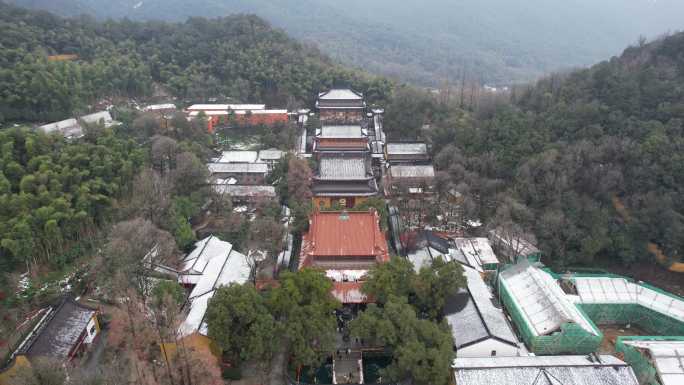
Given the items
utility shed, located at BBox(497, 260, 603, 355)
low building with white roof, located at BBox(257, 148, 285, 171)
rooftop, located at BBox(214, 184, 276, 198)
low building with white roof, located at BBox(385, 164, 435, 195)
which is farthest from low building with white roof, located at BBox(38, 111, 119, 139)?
utility shed, located at BBox(497, 260, 603, 355)

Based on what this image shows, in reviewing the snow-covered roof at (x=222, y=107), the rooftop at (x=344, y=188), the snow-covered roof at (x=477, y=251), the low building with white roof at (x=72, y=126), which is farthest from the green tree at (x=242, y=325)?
the snow-covered roof at (x=222, y=107)

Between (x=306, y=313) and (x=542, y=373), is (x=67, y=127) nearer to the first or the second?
(x=306, y=313)

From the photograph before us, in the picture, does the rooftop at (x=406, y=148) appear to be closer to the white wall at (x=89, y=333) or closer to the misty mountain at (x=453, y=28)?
the white wall at (x=89, y=333)

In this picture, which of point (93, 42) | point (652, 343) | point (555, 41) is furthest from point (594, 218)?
point (555, 41)

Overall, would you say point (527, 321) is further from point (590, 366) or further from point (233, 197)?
point (233, 197)

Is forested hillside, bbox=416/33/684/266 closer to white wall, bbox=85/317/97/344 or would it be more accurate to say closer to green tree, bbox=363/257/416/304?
green tree, bbox=363/257/416/304

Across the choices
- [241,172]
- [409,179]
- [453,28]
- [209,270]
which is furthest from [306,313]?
[453,28]
